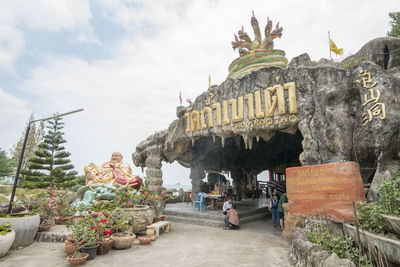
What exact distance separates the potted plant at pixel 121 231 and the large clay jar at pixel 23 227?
5.95 ft

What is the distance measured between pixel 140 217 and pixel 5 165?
2046cm

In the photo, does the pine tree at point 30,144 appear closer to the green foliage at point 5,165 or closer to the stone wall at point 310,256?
the green foliage at point 5,165

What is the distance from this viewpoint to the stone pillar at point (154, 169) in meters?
10.1

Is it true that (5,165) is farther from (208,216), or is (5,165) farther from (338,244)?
(338,244)

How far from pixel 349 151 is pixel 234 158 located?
825 cm

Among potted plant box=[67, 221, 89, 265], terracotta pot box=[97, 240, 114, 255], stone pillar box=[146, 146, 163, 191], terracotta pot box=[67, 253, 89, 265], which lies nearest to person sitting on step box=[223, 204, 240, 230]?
stone pillar box=[146, 146, 163, 191]

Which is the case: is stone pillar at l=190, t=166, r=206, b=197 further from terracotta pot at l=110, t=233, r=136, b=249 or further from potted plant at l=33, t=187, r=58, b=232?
terracotta pot at l=110, t=233, r=136, b=249

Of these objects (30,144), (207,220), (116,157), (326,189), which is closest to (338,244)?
(326,189)

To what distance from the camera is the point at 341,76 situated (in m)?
5.80

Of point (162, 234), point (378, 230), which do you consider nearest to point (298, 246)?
point (378, 230)

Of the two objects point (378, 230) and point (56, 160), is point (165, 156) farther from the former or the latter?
point (56, 160)

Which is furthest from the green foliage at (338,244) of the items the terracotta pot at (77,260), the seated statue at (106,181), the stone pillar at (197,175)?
the stone pillar at (197,175)

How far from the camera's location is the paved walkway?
4.38 m

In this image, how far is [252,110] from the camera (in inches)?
279
